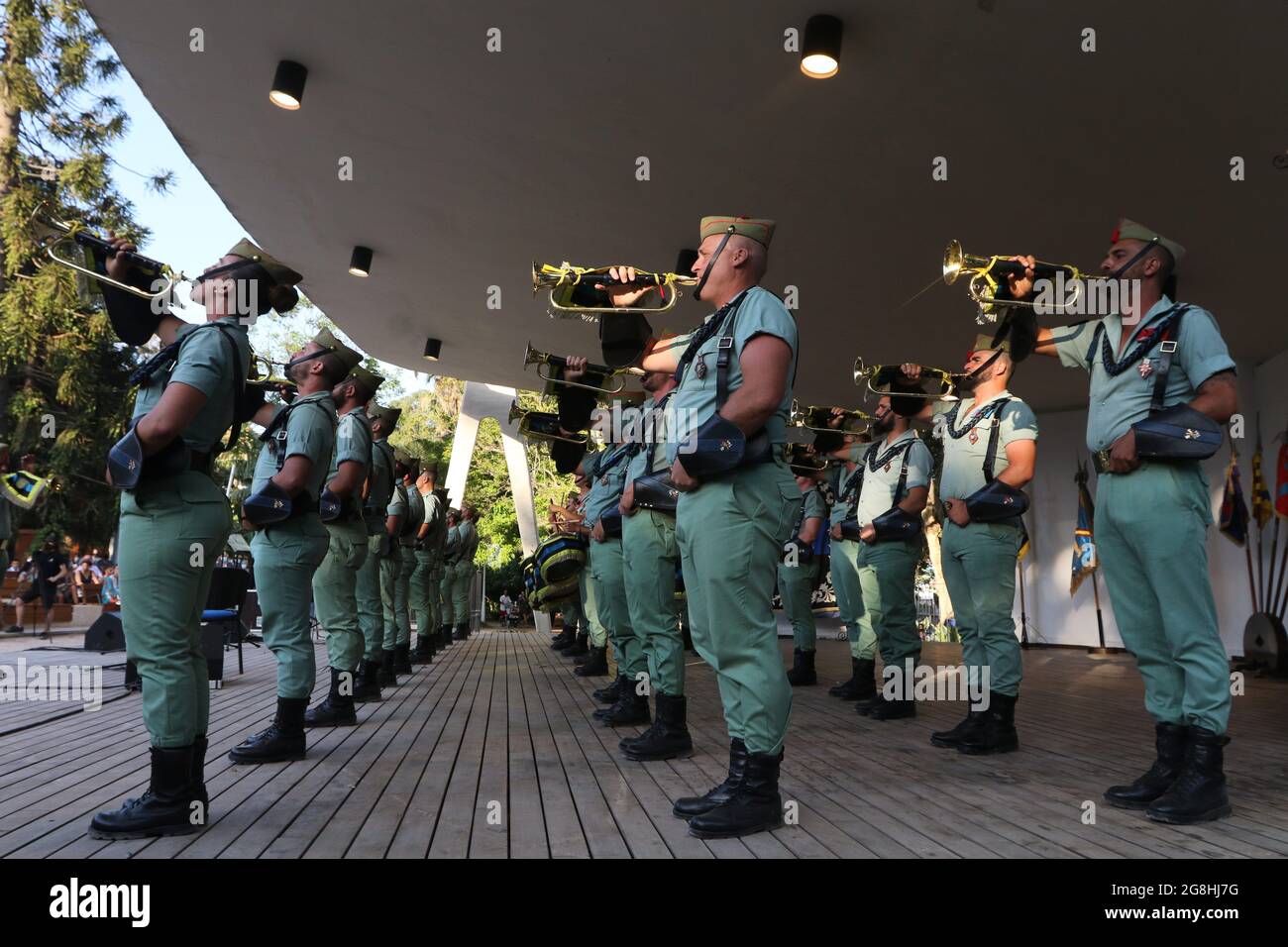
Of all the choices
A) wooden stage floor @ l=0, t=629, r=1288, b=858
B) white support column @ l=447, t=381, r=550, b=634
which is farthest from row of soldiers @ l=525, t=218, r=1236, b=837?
white support column @ l=447, t=381, r=550, b=634

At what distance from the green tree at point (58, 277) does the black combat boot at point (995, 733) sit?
60.1ft

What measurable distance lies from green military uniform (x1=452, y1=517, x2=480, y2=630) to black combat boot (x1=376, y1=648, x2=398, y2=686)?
4.89 meters

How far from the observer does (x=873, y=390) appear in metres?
5.95

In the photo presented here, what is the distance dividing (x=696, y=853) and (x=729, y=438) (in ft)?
3.98

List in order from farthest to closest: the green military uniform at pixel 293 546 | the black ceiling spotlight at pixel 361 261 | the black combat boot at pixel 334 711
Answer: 1. the black ceiling spotlight at pixel 361 261
2. the black combat boot at pixel 334 711
3. the green military uniform at pixel 293 546

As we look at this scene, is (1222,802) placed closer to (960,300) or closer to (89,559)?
(960,300)

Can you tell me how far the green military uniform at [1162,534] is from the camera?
3.01 m

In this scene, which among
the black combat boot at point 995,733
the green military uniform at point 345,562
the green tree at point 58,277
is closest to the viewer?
the black combat boot at point 995,733

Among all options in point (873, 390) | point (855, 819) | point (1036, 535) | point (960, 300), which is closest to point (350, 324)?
point (960, 300)

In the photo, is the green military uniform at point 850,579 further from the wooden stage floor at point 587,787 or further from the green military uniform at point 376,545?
the green military uniform at point 376,545

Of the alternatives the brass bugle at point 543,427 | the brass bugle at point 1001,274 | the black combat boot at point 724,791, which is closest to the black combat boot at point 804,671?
the brass bugle at point 543,427

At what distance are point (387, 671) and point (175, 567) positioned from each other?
15.8 ft

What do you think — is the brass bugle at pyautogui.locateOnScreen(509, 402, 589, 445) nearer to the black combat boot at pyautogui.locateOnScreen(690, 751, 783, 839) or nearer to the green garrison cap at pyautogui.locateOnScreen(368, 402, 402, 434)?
the green garrison cap at pyautogui.locateOnScreen(368, 402, 402, 434)
